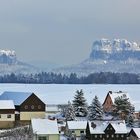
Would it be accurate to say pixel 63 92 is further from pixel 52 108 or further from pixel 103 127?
pixel 103 127

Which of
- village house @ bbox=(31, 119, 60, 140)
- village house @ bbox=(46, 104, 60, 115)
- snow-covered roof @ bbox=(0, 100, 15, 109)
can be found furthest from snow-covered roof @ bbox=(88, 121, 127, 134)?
village house @ bbox=(46, 104, 60, 115)

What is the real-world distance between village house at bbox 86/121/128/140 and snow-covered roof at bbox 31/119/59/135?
3.10m

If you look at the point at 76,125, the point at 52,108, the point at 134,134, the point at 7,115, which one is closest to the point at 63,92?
the point at 52,108

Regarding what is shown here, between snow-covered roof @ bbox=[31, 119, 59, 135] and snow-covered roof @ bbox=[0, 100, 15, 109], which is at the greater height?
snow-covered roof @ bbox=[0, 100, 15, 109]

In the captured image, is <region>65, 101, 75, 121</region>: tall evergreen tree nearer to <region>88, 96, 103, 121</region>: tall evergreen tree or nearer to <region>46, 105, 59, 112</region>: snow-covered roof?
<region>88, 96, 103, 121</region>: tall evergreen tree

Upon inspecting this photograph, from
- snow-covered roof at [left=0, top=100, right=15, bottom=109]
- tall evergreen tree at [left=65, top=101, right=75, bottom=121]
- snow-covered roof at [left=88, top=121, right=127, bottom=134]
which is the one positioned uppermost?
snow-covered roof at [left=0, top=100, right=15, bottom=109]

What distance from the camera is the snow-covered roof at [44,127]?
4175cm

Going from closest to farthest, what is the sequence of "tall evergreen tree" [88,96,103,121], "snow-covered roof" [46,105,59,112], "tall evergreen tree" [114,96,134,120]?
"tall evergreen tree" [88,96,103,121]
"tall evergreen tree" [114,96,134,120]
"snow-covered roof" [46,105,59,112]

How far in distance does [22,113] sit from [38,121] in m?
8.98

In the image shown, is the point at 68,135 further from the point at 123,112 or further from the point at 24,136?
the point at 123,112

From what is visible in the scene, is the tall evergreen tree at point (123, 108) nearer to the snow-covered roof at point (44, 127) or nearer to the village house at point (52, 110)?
the village house at point (52, 110)

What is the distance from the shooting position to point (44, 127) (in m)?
42.4

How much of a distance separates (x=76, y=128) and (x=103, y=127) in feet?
8.71

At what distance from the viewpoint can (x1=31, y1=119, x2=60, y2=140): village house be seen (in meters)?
41.5
